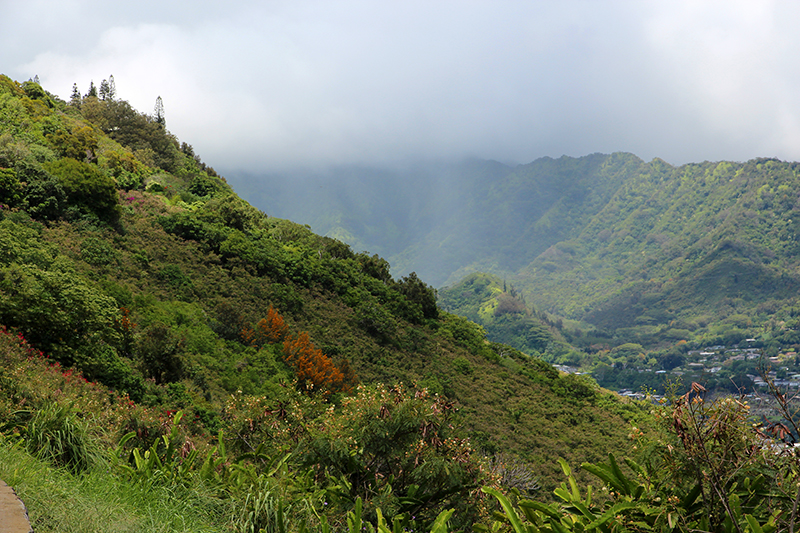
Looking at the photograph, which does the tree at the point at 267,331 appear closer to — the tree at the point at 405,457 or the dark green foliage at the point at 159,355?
the dark green foliage at the point at 159,355

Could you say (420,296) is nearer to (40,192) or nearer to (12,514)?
(40,192)

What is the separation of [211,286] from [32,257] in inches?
333

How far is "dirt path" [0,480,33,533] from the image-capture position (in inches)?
112

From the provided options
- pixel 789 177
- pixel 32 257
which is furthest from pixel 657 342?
pixel 32 257

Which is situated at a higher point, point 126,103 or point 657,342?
point 657,342

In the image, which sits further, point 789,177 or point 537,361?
point 789,177

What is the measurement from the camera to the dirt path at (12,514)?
9.30 feet

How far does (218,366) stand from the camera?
604 inches

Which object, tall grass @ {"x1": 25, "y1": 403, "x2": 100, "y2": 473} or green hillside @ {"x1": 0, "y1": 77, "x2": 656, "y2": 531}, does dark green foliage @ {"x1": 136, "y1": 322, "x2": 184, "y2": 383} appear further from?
tall grass @ {"x1": 25, "y1": 403, "x2": 100, "y2": 473}

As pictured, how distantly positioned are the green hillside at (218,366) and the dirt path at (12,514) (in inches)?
13.0

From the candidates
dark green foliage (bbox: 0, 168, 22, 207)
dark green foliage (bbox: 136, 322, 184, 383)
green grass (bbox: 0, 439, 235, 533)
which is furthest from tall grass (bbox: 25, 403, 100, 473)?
dark green foliage (bbox: 0, 168, 22, 207)

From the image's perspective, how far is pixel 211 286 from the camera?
20.7 m

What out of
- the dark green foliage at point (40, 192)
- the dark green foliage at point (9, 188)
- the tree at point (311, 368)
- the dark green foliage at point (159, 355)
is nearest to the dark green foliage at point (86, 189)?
the dark green foliage at point (40, 192)

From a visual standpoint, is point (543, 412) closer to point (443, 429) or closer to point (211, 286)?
point (211, 286)
